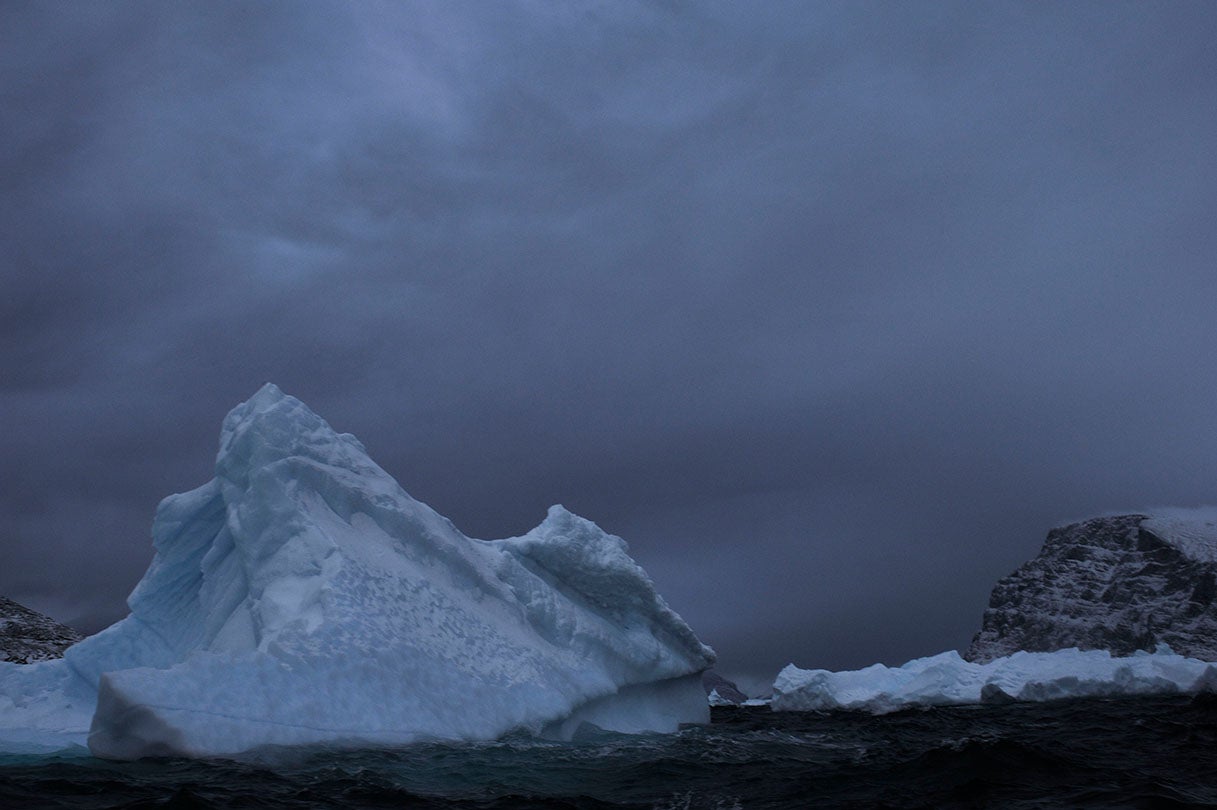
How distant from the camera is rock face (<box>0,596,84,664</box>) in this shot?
156 ft

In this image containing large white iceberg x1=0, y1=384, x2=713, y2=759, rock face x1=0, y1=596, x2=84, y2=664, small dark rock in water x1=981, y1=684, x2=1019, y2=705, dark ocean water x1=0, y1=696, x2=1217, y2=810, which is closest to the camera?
dark ocean water x1=0, y1=696, x2=1217, y2=810

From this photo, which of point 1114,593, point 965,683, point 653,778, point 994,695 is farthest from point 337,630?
point 1114,593

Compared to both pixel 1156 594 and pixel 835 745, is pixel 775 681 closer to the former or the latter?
pixel 835 745

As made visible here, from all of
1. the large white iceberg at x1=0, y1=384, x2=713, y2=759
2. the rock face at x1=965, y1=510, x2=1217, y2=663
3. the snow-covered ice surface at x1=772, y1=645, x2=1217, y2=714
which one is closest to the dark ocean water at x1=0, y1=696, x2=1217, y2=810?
the large white iceberg at x1=0, y1=384, x2=713, y2=759

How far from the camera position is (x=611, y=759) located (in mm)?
13992

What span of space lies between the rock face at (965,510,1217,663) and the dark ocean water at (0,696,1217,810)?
378ft

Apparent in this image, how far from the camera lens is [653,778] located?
11.6 m

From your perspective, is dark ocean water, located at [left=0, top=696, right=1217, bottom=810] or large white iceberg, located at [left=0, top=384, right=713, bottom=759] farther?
large white iceberg, located at [left=0, top=384, right=713, bottom=759]

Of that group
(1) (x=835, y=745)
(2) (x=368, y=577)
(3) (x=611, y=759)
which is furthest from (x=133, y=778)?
(1) (x=835, y=745)

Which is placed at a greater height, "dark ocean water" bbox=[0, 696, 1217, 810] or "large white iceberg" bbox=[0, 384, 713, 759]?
"large white iceberg" bbox=[0, 384, 713, 759]

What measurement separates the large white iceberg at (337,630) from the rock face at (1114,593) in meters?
113

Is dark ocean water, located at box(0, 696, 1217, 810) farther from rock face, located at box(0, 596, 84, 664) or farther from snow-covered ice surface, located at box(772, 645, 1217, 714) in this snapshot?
rock face, located at box(0, 596, 84, 664)

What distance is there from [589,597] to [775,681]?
98.4 feet

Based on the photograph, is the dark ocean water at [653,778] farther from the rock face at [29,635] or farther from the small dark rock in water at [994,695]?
the rock face at [29,635]
